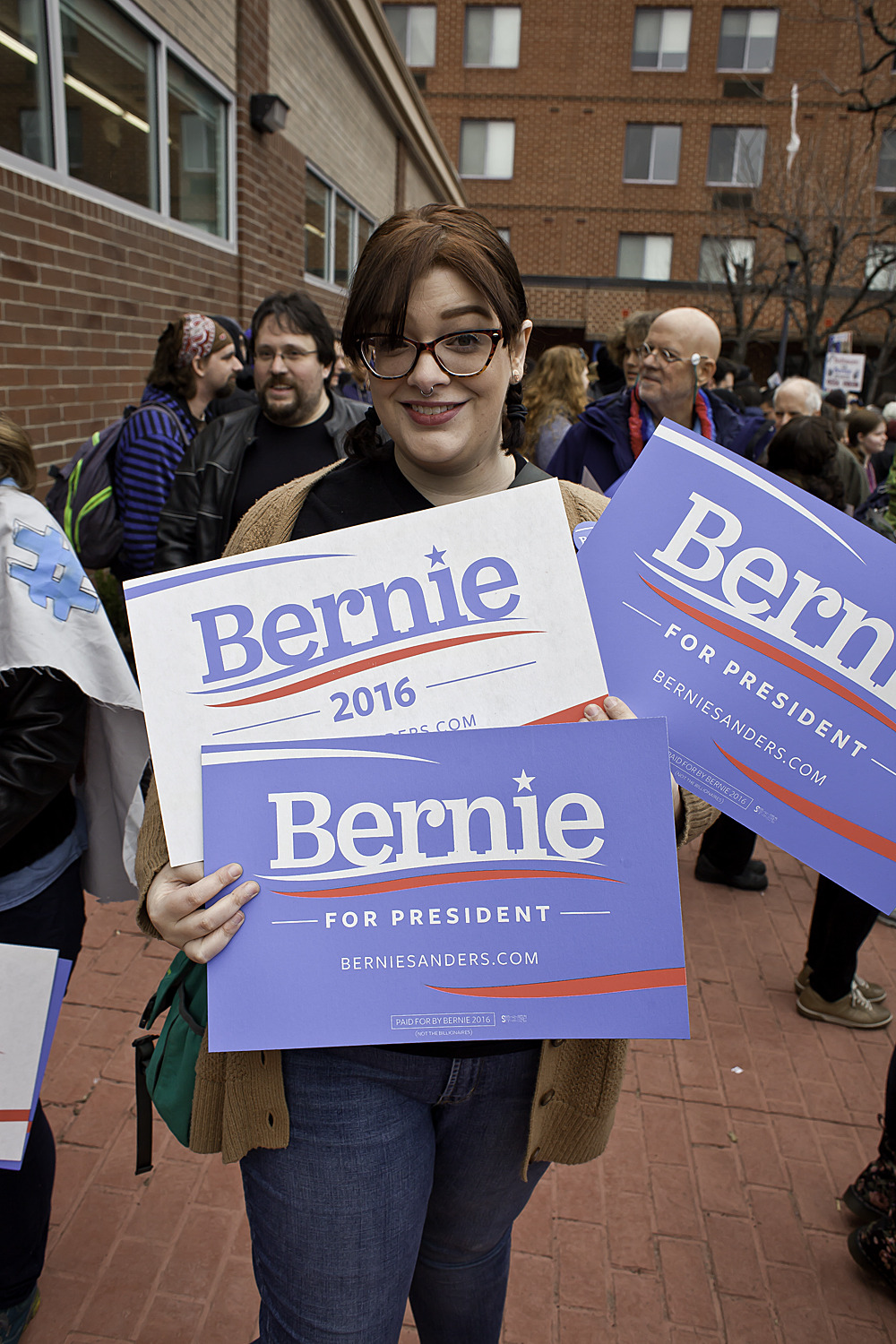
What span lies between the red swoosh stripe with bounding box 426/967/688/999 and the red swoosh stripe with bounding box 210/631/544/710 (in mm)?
438

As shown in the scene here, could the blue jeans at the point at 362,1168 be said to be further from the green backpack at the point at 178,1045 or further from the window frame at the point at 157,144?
the window frame at the point at 157,144

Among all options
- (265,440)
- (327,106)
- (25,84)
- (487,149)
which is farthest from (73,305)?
(487,149)

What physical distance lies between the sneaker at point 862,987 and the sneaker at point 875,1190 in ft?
3.35

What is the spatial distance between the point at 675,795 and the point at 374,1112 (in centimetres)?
65

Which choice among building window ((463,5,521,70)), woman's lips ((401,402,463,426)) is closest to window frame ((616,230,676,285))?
building window ((463,5,521,70))

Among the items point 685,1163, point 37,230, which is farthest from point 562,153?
point 685,1163

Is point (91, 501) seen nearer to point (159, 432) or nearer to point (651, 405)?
point (159, 432)

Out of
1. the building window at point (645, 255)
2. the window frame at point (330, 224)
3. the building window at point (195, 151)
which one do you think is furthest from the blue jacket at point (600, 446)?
the building window at point (645, 255)

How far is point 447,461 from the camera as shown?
4.56 ft

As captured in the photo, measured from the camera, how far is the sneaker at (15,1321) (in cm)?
201

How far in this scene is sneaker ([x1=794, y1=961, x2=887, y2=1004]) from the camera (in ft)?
11.5

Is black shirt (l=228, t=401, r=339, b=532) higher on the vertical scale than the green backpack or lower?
higher

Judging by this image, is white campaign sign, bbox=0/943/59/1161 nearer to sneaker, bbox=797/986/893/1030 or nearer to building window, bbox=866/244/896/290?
sneaker, bbox=797/986/893/1030

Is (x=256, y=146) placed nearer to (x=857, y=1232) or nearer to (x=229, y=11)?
(x=229, y=11)
